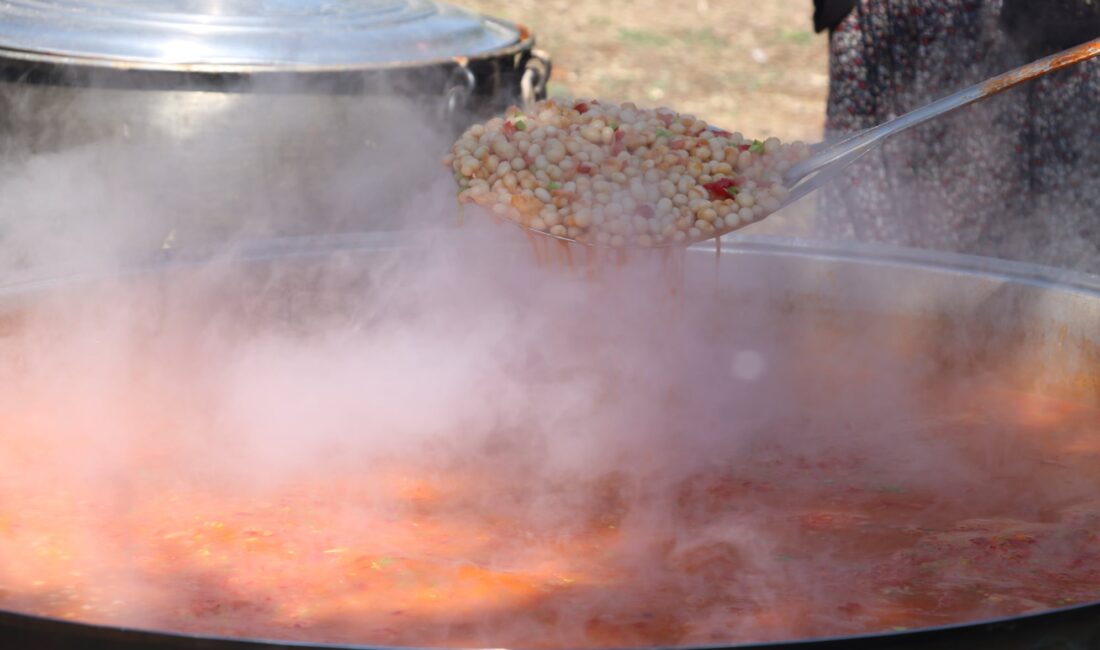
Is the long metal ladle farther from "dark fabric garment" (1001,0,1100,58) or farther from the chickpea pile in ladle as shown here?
"dark fabric garment" (1001,0,1100,58)

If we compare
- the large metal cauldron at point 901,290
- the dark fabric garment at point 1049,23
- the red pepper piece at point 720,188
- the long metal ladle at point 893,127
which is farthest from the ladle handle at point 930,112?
the dark fabric garment at point 1049,23

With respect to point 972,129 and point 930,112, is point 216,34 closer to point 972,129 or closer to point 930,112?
point 930,112

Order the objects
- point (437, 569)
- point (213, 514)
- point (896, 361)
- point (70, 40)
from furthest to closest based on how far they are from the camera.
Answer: point (70, 40)
point (896, 361)
point (213, 514)
point (437, 569)

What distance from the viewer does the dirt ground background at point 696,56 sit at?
714 centimetres

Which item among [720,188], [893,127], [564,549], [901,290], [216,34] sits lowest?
[564,549]

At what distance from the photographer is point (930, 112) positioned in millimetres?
1997

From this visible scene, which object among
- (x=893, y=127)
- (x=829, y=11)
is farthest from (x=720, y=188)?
(x=829, y=11)

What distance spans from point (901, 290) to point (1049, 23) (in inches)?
40.3

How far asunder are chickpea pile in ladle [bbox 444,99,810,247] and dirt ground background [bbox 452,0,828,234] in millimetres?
4463

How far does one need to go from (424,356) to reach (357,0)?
1.20 m

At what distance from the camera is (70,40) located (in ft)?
8.97

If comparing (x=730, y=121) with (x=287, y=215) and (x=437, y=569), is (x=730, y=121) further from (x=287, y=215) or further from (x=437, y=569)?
(x=437, y=569)

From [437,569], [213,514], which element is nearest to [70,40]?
[213,514]

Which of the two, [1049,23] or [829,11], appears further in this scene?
[829,11]
